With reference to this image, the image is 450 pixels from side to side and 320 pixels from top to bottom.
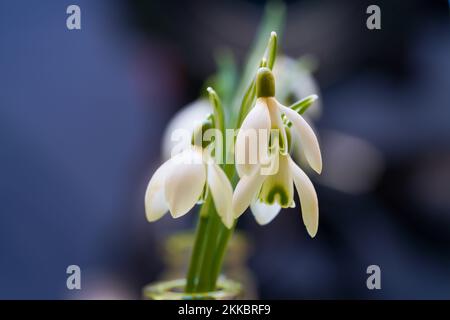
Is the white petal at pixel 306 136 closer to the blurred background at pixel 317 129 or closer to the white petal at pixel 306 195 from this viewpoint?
the white petal at pixel 306 195

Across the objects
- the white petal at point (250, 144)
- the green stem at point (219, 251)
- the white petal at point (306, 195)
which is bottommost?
the green stem at point (219, 251)

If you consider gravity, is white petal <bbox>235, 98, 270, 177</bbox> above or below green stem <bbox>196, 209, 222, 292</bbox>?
above

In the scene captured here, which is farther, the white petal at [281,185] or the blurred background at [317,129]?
the blurred background at [317,129]

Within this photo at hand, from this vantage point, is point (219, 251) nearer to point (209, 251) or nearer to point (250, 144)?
point (209, 251)

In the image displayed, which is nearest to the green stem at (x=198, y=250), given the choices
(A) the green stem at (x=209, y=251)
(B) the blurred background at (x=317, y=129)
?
(A) the green stem at (x=209, y=251)

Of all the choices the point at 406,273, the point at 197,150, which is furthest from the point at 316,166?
the point at 406,273

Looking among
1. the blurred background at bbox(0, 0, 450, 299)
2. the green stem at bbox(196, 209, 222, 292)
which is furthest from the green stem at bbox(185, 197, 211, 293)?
the blurred background at bbox(0, 0, 450, 299)

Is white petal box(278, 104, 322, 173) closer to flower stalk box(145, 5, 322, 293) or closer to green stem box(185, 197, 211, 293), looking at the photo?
flower stalk box(145, 5, 322, 293)
